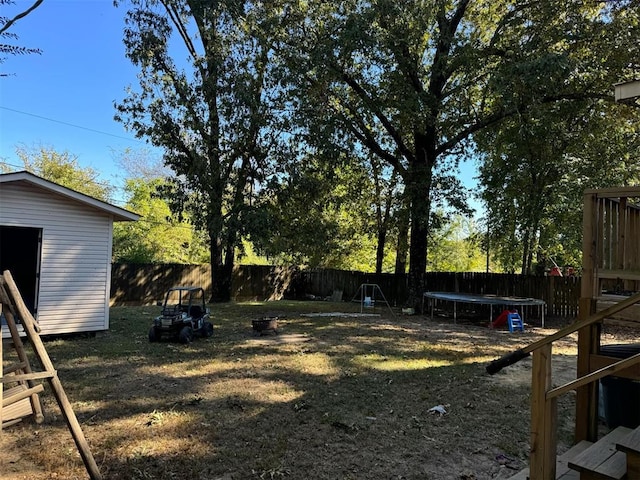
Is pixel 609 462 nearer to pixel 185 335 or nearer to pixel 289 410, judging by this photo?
pixel 289 410

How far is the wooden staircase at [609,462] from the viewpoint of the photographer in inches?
86.0

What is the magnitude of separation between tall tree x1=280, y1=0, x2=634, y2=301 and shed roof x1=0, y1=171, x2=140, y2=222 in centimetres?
545

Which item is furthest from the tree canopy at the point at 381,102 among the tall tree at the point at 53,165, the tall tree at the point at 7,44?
the tall tree at the point at 53,165

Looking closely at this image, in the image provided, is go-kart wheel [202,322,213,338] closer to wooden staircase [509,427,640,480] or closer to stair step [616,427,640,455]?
wooden staircase [509,427,640,480]

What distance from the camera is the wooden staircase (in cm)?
219

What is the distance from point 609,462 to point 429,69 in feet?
37.4

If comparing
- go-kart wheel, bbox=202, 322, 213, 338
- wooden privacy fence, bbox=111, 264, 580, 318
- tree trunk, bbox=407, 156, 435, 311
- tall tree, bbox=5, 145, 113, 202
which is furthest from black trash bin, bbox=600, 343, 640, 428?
tall tree, bbox=5, 145, 113, 202

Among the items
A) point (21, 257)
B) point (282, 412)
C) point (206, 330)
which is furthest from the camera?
point (21, 257)

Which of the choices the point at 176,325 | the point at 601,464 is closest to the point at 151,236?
the point at 176,325

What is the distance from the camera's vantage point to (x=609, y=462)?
2.41 metres

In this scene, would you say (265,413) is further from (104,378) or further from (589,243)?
(589,243)

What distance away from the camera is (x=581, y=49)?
1001 centimetres

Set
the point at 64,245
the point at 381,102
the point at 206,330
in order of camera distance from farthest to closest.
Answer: the point at 381,102
the point at 206,330
the point at 64,245

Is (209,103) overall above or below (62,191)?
above
